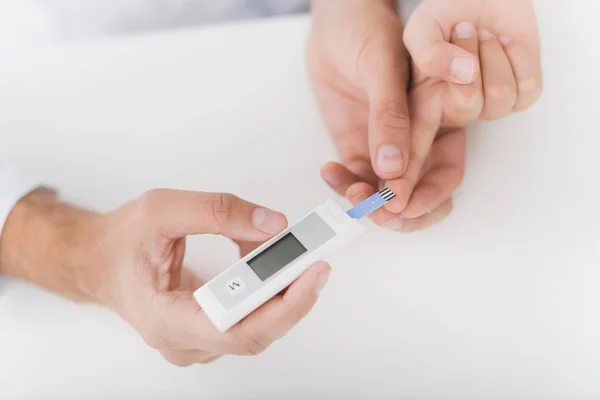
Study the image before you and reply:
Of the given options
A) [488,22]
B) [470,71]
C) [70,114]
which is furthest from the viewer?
[70,114]

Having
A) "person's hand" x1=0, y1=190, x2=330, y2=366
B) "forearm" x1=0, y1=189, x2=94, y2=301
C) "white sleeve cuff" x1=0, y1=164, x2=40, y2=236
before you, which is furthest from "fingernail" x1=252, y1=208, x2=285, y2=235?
"white sleeve cuff" x1=0, y1=164, x2=40, y2=236

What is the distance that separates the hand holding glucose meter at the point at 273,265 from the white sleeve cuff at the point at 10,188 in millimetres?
347

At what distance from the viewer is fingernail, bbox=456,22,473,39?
1.95 feet

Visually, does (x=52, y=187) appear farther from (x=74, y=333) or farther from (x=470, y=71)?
(x=470, y=71)

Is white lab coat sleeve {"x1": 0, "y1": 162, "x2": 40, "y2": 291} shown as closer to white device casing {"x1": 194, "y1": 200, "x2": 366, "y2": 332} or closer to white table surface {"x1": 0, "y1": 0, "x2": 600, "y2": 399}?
white table surface {"x1": 0, "y1": 0, "x2": 600, "y2": 399}

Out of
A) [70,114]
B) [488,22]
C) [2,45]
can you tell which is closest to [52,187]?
[70,114]

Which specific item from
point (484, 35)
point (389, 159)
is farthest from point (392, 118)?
point (484, 35)

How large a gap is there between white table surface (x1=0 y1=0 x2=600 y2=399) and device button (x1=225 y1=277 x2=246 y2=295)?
19cm

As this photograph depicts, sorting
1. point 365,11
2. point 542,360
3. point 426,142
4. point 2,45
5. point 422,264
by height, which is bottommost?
point 542,360

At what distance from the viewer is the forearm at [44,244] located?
63 cm

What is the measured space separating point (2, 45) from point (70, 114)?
0.19m

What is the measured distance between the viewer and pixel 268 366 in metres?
0.60

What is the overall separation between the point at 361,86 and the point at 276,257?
32 cm

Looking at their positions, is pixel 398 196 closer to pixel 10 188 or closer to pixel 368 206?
pixel 368 206
